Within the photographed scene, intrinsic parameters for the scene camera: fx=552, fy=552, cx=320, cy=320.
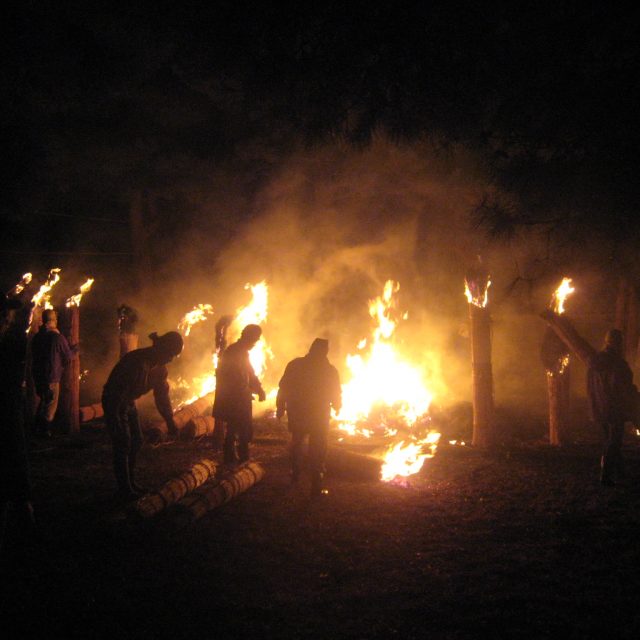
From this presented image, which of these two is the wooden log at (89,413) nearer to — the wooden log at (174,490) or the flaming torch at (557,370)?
the wooden log at (174,490)

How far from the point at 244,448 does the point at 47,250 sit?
1169 cm

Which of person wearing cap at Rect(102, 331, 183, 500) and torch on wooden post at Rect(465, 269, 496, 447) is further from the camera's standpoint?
torch on wooden post at Rect(465, 269, 496, 447)

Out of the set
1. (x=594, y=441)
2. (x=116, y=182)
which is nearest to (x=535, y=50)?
(x=594, y=441)

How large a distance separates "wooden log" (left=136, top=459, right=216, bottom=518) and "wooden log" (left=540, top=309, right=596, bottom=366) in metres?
5.49

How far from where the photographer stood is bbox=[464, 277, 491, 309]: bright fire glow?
31.5 feet

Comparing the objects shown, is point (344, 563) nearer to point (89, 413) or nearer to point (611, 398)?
point (611, 398)

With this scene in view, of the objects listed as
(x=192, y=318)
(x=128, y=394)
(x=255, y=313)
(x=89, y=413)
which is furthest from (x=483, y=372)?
(x=192, y=318)

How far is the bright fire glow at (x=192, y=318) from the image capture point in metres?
16.8

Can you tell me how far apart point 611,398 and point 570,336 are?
1.43 m

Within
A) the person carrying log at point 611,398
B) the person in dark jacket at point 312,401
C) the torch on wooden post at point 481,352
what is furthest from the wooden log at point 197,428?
the person carrying log at point 611,398

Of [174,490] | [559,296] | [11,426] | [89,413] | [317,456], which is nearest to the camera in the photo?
[11,426]

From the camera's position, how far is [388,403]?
1230cm

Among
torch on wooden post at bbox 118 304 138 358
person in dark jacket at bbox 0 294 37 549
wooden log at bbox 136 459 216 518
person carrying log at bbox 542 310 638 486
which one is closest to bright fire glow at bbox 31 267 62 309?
torch on wooden post at bbox 118 304 138 358

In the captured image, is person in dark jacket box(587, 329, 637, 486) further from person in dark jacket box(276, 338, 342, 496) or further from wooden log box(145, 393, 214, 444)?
wooden log box(145, 393, 214, 444)
